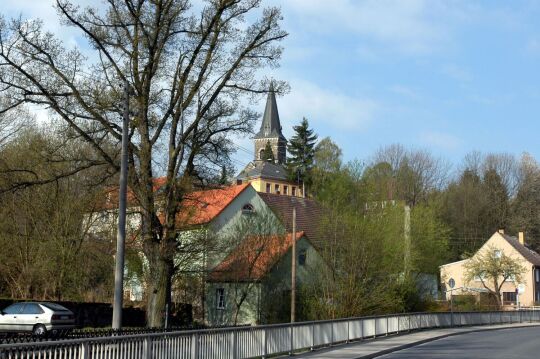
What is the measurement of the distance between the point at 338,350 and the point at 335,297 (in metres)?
9.80

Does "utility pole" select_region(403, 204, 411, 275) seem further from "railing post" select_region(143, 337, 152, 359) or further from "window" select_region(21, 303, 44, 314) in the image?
"railing post" select_region(143, 337, 152, 359)

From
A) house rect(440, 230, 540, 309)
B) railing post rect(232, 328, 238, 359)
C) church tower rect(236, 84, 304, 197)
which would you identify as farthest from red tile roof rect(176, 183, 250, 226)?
church tower rect(236, 84, 304, 197)

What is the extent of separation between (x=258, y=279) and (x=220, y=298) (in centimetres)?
543

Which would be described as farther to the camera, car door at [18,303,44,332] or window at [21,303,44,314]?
window at [21,303,44,314]

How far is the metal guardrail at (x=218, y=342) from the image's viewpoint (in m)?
11.4

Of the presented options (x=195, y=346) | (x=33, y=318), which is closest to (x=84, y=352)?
(x=195, y=346)

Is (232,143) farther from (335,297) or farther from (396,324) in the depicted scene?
(396,324)

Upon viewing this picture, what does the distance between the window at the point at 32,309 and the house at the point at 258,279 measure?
1333 centimetres

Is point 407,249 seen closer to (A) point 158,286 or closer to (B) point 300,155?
(A) point 158,286

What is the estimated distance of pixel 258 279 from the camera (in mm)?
41188

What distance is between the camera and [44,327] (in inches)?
1191

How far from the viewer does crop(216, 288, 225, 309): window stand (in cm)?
4522

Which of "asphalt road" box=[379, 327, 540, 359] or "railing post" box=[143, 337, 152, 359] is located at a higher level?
"railing post" box=[143, 337, 152, 359]

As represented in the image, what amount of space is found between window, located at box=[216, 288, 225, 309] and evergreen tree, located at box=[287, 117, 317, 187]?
178 ft
